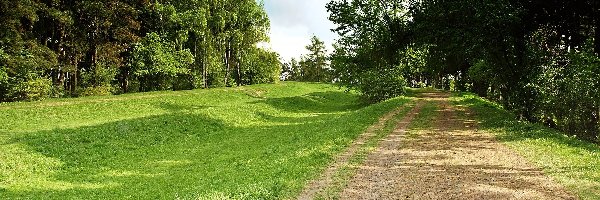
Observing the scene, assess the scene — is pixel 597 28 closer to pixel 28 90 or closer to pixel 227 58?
pixel 28 90

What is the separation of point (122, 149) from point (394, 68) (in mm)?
32638

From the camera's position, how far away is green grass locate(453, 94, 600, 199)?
14.5 meters

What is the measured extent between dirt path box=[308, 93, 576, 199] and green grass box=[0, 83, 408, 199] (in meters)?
2.11

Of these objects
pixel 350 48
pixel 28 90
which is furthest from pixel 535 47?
pixel 28 90

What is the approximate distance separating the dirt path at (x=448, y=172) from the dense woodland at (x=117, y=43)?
3408 centimetres

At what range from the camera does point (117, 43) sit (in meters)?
58.1

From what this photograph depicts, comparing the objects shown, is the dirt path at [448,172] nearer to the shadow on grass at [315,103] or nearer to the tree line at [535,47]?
the tree line at [535,47]

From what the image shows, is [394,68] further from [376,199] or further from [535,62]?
[376,199]

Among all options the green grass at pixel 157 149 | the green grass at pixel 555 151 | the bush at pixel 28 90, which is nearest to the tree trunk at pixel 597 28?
the green grass at pixel 555 151

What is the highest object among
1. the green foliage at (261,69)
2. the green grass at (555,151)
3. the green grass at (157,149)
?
the green foliage at (261,69)

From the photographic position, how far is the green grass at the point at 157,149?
56.9 ft

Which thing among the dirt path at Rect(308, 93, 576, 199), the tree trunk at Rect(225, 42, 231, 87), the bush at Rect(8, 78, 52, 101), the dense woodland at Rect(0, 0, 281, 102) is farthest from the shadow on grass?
the dirt path at Rect(308, 93, 576, 199)

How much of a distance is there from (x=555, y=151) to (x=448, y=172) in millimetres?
6397

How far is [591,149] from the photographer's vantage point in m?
20.2
